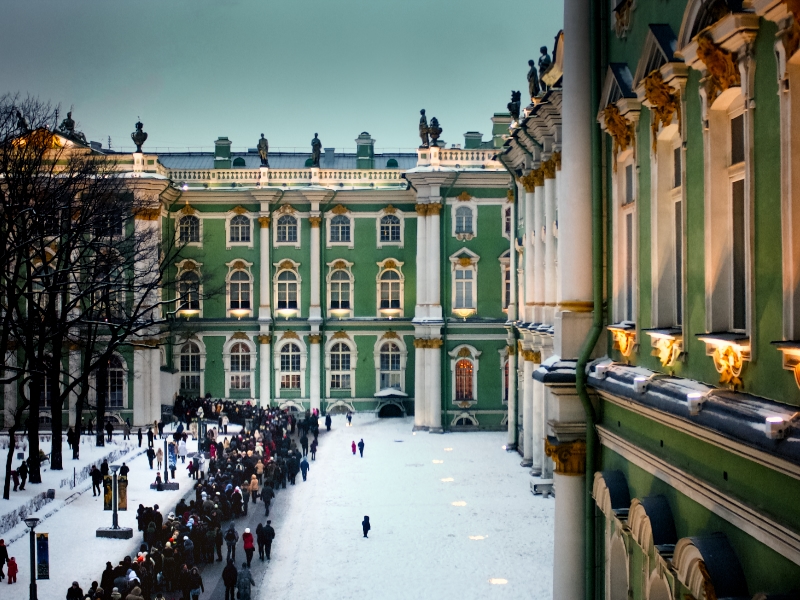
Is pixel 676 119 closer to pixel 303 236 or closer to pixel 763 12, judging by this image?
pixel 763 12

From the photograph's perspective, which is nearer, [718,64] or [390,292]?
[718,64]

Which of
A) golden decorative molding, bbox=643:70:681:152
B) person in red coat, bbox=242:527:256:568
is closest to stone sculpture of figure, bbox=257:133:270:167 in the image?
person in red coat, bbox=242:527:256:568

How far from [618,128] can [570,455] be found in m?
3.99

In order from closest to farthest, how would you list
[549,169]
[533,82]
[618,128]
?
[618,128]
[549,169]
[533,82]

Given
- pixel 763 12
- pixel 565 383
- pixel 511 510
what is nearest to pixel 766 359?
pixel 763 12

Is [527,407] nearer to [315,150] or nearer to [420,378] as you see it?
[420,378]

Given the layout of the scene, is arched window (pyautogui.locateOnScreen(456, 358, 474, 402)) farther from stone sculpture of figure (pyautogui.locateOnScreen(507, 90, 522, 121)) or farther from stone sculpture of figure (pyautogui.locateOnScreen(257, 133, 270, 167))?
stone sculpture of figure (pyautogui.locateOnScreen(257, 133, 270, 167))

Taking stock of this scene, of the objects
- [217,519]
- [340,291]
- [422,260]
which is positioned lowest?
[217,519]

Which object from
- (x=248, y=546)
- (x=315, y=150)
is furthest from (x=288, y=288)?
(x=248, y=546)

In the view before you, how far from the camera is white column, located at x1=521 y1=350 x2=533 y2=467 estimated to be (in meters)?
30.8

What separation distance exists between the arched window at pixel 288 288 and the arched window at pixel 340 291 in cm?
199

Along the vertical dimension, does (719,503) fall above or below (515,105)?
below

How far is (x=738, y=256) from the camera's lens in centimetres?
682

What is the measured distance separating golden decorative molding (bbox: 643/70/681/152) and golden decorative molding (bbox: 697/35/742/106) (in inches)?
48.6
